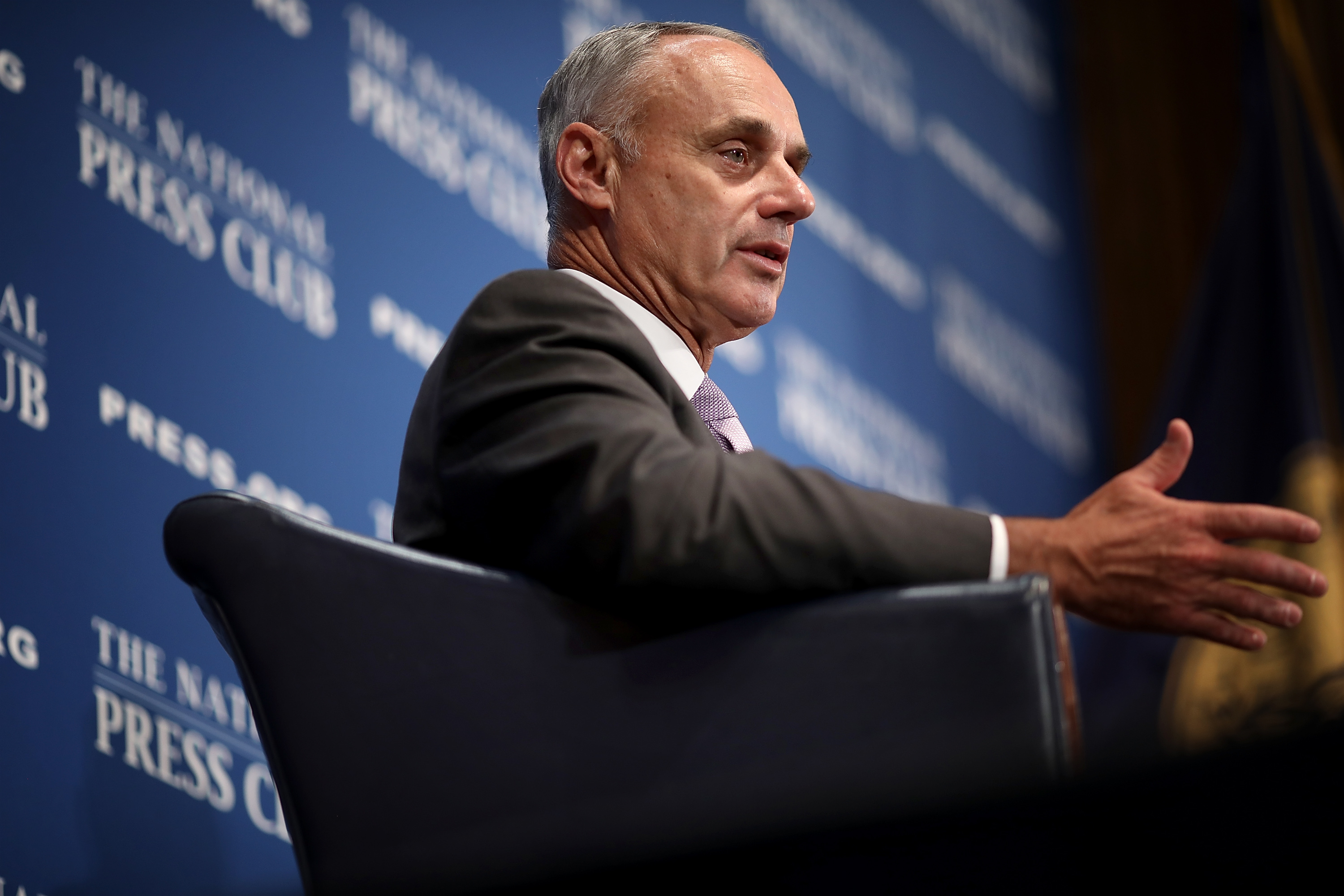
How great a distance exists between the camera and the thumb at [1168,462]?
85cm

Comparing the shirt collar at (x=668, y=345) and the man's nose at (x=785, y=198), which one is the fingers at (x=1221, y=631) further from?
the man's nose at (x=785, y=198)

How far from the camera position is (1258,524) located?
783 mm

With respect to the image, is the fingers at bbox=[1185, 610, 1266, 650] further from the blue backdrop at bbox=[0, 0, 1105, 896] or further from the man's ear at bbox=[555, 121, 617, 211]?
the blue backdrop at bbox=[0, 0, 1105, 896]

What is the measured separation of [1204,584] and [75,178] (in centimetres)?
155

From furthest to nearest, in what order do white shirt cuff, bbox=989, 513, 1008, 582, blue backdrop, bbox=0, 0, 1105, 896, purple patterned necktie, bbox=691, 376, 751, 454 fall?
blue backdrop, bbox=0, 0, 1105, 896
purple patterned necktie, bbox=691, 376, 751, 454
white shirt cuff, bbox=989, 513, 1008, 582

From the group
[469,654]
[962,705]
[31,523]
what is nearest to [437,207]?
[31,523]

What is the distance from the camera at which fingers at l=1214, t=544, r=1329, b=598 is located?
2.55 feet

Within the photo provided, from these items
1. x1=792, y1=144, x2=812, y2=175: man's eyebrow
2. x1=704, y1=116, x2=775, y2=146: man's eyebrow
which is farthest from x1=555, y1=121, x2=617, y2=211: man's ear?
x1=792, y1=144, x2=812, y2=175: man's eyebrow

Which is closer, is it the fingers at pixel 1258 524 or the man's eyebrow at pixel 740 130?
the fingers at pixel 1258 524

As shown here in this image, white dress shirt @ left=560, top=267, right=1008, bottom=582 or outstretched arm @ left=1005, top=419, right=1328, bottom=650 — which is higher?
white dress shirt @ left=560, top=267, right=1008, bottom=582

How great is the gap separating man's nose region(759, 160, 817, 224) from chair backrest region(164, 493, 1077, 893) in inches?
27.1

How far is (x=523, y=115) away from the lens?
2.27m

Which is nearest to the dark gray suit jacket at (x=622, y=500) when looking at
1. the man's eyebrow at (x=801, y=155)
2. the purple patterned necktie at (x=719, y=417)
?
the purple patterned necktie at (x=719, y=417)

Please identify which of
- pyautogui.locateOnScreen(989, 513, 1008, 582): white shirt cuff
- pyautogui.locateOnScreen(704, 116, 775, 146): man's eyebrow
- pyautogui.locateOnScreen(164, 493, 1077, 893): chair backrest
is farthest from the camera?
pyautogui.locateOnScreen(704, 116, 775, 146): man's eyebrow
